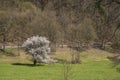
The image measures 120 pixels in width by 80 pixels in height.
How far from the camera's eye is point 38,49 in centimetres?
5103

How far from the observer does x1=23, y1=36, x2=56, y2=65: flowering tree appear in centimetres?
5044

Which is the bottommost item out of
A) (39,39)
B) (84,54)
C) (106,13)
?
(84,54)

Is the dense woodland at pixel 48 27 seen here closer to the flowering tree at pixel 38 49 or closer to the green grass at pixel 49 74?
the flowering tree at pixel 38 49

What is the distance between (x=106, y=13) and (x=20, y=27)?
67.0 meters

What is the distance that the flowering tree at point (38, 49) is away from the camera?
165ft

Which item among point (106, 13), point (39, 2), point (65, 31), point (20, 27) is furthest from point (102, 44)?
point (106, 13)

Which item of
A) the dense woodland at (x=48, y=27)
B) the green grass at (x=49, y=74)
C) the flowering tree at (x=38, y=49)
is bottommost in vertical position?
the green grass at (x=49, y=74)

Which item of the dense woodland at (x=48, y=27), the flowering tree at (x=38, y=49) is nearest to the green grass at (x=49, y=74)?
the flowering tree at (x=38, y=49)

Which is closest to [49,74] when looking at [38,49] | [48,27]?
[38,49]

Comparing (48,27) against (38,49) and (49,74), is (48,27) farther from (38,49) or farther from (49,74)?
(49,74)

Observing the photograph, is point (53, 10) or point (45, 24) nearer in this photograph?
point (45, 24)

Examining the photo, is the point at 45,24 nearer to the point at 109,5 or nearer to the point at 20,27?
the point at 20,27

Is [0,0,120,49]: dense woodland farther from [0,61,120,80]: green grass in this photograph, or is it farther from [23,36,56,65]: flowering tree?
[0,61,120,80]: green grass

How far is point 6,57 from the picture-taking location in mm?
54969
